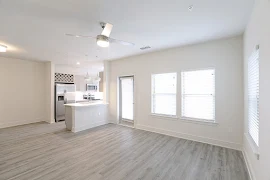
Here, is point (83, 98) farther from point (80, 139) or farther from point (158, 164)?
point (158, 164)

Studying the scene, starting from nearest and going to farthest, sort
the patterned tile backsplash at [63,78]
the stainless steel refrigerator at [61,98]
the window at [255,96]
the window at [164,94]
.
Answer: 1. the window at [255,96]
2. the window at [164,94]
3. the stainless steel refrigerator at [61,98]
4. the patterned tile backsplash at [63,78]

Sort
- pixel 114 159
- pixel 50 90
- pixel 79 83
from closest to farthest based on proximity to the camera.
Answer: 1. pixel 114 159
2. pixel 50 90
3. pixel 79 83

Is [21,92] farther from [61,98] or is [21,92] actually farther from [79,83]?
[79,83]

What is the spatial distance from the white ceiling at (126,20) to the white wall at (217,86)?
439 mm

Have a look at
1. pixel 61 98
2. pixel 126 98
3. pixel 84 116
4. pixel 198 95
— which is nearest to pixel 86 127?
pixel 84 116

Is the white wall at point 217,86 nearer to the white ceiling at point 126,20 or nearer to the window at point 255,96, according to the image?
the white ceiling at point 126,20

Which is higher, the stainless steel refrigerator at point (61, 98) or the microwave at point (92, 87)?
the microwave at point (92, 87)

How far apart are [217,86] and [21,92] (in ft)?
24.6

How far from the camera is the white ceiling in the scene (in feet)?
6.77

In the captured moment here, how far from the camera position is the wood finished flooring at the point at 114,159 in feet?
7.64

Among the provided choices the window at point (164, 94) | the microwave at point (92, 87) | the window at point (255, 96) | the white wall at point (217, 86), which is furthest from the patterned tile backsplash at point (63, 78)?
the window at point (255, 96)

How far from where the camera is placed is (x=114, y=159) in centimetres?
286

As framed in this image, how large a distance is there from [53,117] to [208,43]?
6.87 meters

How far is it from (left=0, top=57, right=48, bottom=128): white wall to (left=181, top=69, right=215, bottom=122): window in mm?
6425
